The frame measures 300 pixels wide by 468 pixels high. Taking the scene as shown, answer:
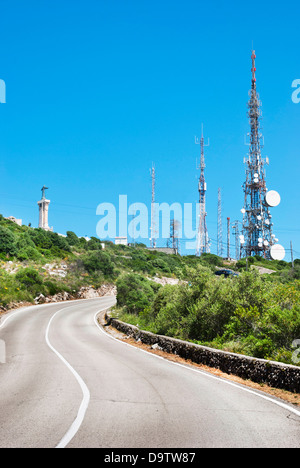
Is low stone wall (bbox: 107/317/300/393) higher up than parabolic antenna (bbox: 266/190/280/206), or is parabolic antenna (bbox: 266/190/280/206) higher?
parabolic antenna (bbox: 266/190/280/206)

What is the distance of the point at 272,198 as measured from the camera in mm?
76188

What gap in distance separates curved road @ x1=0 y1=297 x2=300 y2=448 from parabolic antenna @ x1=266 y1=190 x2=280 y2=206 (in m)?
64.9

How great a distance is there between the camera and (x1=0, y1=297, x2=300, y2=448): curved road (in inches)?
223

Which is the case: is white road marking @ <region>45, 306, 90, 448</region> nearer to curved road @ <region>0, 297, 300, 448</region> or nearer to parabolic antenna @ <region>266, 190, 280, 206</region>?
curved road @ <region>0, 297, 300, 448</region>

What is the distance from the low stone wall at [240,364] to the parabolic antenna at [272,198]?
62.4 meters

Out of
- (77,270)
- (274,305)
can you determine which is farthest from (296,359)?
(77,270)

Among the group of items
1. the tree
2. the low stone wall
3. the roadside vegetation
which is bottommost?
the low stone wall

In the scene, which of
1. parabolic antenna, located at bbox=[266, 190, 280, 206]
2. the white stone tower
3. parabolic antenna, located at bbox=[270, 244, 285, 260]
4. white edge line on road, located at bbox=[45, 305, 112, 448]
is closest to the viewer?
white edge line on road, located at bbox=[45, 305, 112, 448]

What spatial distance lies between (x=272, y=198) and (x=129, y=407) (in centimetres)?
7282

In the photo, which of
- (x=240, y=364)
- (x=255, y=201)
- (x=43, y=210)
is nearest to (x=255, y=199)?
(x=255, y=201)

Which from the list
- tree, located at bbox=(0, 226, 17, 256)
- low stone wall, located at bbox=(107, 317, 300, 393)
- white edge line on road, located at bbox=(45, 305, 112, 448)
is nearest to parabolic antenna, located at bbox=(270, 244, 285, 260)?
tree, located at bbox=(0, 226, 17, 256)

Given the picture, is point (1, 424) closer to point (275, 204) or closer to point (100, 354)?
point (100, 354)

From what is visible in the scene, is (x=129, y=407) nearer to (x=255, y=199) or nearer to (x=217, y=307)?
(x=217, y=307)

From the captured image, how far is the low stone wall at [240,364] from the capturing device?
948cm
